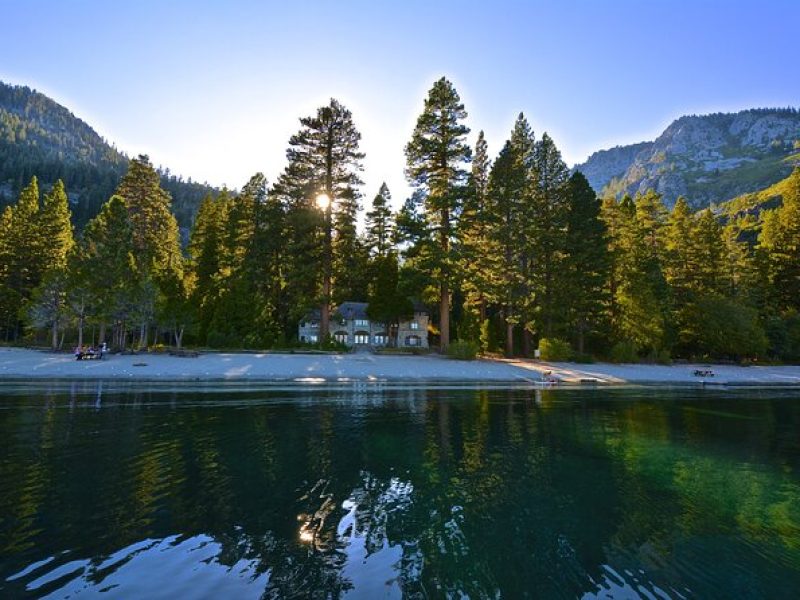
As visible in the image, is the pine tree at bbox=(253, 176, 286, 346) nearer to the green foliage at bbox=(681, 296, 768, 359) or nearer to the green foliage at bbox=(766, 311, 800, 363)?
the green foliage at bbox=(681, 296, 768, 359)

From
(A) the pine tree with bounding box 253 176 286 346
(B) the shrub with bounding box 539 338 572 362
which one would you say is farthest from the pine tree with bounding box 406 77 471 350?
(A) the pine tree with bounding box 253 176 286 346

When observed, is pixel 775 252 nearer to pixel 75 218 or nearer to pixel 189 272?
pixel 189 272

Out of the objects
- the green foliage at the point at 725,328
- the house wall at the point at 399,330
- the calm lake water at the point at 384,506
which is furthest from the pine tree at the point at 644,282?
the calm lake water at the point at 384,506

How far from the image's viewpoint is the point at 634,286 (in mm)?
43812

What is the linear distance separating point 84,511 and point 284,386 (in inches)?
637

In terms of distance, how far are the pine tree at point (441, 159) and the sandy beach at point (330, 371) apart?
10972 mm

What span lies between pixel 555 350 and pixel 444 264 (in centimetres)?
1268

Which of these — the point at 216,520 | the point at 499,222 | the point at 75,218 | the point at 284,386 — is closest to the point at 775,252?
the point at 499,222

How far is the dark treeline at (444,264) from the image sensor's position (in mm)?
41438

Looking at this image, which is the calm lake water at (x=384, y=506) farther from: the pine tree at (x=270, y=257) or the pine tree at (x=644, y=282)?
the pine tree at (x=270, y=257)

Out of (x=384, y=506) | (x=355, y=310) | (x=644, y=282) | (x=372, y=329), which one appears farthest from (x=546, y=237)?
(x=384, y=506)

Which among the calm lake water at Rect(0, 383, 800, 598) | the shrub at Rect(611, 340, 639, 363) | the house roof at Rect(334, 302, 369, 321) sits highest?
the house roof at Rect(334, 302, 369, 321)

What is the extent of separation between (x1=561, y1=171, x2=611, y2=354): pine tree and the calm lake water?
2814 cm

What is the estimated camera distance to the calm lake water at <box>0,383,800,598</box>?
5.68 m
